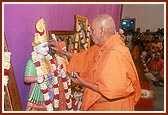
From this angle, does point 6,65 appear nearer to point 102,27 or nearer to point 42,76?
point 42,76

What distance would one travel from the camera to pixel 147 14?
2133mm

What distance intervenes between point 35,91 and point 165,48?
821 mm

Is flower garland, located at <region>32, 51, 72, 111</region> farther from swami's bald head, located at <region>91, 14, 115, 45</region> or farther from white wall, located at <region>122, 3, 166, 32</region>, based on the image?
white wall, located at <region>122, 3, 166, 32</region>

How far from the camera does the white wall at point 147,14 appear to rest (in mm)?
1959

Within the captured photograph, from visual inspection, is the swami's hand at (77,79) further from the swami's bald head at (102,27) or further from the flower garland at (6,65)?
the flower garland at (6,65)

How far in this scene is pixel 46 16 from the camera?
1971mm

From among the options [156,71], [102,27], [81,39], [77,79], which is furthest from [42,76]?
[156,71]

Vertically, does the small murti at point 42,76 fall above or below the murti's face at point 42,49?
below

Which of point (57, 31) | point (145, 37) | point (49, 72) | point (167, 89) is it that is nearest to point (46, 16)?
point (57, 31)

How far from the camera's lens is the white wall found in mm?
1959

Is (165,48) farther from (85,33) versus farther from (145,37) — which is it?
(85,33)

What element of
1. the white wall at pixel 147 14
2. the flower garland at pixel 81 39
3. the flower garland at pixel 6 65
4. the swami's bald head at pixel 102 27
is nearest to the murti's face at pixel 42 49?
the flower garland at pixel 6 65

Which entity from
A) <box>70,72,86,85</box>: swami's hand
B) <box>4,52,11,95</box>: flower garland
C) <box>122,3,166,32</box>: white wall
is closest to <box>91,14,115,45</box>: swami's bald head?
<box>122,3,166,32</box>: white wall

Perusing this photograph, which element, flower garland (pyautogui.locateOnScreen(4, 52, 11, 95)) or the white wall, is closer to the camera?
flower garland (pyautogui.locateOnScreen(4, 52, 11, 95))
